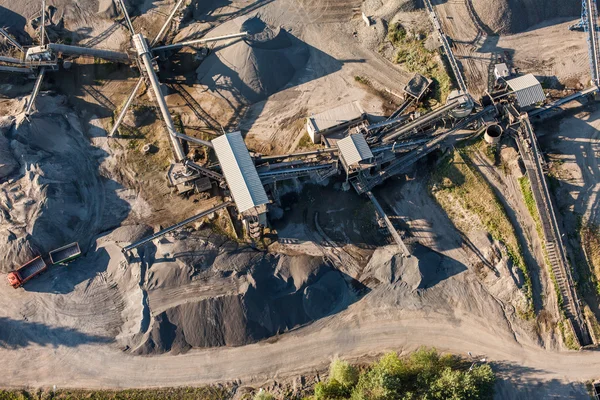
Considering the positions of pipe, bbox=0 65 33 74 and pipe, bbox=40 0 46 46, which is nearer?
pipe, bbox=0 65 33 74

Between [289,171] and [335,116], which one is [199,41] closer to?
[335,116]

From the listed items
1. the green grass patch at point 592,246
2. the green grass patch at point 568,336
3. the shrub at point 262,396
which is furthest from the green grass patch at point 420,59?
the shrub at point 262,396

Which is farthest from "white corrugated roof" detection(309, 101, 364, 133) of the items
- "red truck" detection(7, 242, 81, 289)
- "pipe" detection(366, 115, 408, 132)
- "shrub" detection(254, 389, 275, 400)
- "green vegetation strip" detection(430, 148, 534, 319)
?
"red truck" detection(7, 242, 81, 289)

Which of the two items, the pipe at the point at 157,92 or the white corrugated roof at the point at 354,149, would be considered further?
the pipe at the point at 157,92

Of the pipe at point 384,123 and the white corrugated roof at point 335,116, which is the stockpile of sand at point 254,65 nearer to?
the white corrugated roof at point 335,116

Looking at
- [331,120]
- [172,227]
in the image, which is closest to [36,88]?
[172,227]

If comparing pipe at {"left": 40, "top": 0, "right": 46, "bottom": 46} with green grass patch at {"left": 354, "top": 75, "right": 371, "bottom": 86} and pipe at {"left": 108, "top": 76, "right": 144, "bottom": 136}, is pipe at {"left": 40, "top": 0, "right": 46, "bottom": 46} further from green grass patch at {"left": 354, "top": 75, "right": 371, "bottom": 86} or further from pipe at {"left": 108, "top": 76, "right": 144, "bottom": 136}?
green grass patch at {"left": 354, "top": 75, "right": 371, "bottom": 86}
